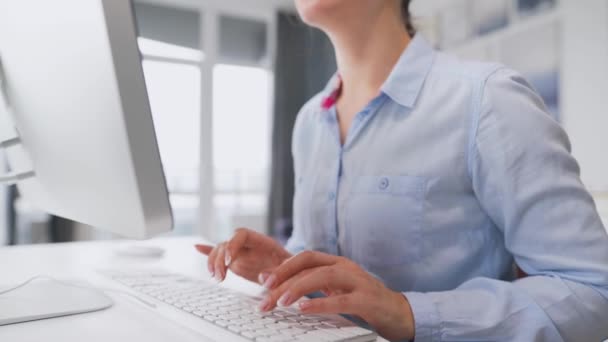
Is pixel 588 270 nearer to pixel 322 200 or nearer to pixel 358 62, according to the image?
pixel 322 200

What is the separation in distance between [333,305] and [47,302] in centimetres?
39

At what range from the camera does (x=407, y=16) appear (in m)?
1.01

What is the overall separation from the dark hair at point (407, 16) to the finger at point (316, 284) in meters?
0.67

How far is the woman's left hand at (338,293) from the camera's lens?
1.66 feet

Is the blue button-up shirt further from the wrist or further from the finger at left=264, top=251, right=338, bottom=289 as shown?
the finger at left=264, top=251, right=338, bottom=289

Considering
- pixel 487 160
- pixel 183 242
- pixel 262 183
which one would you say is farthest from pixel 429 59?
pixel 262 183

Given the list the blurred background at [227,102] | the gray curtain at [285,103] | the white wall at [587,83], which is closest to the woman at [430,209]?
the white wall at [587,83]

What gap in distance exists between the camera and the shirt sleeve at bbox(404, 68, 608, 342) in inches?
22.5

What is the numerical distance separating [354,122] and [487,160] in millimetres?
272

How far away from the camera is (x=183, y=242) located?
1400 mm

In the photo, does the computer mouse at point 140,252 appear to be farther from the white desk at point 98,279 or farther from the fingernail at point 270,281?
the fingernail at point 270,281

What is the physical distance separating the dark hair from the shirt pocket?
417 millimetres

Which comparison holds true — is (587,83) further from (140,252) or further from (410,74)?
(140,252)

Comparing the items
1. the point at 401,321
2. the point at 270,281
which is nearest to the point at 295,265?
the point at 270,281
